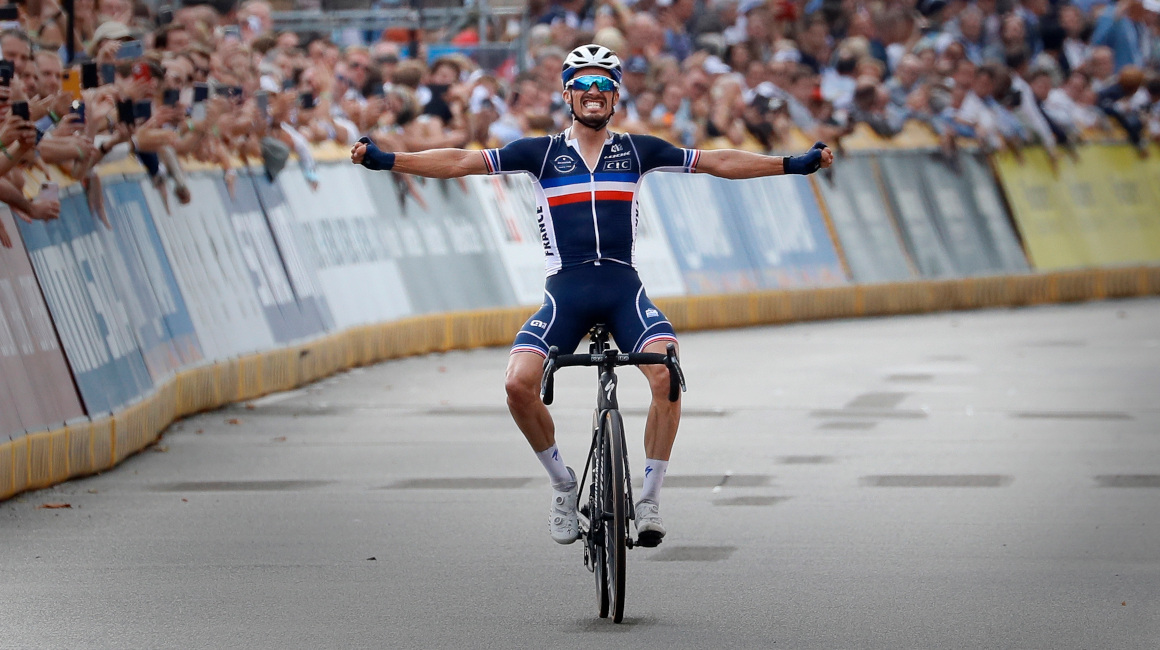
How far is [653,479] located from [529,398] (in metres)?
0.58

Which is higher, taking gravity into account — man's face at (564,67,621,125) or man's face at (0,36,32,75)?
man's face at (0,36,32,75)

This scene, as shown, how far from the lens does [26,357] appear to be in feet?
35.5

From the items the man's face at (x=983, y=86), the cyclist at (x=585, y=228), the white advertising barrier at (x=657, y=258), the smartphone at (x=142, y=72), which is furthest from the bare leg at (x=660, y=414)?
the man's face at (x=983, y=86)

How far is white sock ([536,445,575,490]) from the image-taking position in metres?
8.15

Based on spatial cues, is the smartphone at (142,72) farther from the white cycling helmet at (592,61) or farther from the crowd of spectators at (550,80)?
the white cycling helmet at (592,61)

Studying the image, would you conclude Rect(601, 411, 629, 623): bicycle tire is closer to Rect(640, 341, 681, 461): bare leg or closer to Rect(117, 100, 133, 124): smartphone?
Rect(640, 341, 681, 461): bare leg

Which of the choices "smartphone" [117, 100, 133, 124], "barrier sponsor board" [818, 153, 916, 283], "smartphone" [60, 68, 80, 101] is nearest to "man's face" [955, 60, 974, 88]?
"barrier sponsor board" [818, 153, 916, 283]

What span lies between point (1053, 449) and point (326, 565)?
18.4 feet

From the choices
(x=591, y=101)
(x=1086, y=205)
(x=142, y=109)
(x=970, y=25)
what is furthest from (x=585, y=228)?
(x=970, y=25)

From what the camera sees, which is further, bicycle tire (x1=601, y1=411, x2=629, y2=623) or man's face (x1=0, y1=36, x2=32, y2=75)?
man's face (x1=0, y1=36, x2=32, y2=75)

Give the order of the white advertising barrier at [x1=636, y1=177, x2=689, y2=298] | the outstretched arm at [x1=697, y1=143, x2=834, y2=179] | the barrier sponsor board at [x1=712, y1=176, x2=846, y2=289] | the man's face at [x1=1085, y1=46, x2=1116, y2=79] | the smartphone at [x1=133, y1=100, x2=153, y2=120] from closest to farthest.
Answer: the outstretched arm at [x1=697, y1=143, x2=834, y2=179] → the smartphone at [x1=133, y1=100, x2=153, y2=120] → the white advertising barrier at [x1=636, y1=177, x2=689, y2=298] → the barrier sponsor board at [x1=712, y1=176, x2=846, y2=289] → the man's face at [x1=1085, y1=46, x2=1116, y2=79]

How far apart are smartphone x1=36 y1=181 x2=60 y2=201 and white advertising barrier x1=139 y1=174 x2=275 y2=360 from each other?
2.39 meters

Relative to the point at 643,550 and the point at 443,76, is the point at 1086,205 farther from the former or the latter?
the point at 643,550

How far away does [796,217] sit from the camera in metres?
24.2
